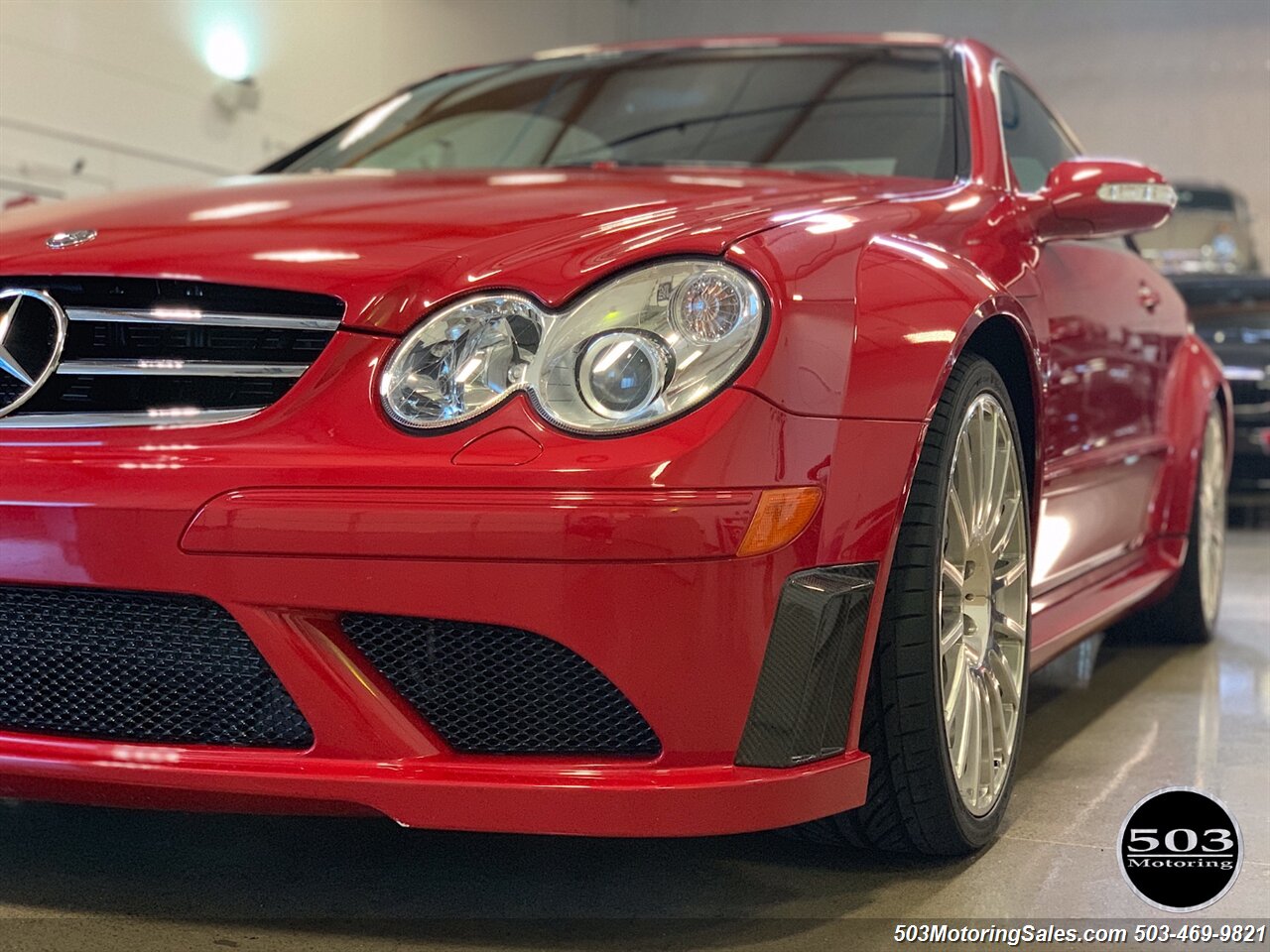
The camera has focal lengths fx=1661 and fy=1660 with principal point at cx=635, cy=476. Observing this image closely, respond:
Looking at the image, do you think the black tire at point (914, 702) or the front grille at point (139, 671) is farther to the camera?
the black tire at point (914, 702)

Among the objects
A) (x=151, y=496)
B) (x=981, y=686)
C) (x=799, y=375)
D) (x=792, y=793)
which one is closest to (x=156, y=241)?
(x=151, y=496)

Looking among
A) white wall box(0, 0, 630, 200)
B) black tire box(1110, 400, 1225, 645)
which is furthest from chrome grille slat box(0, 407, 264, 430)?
A: white wall box(0, 0, 630, 200)

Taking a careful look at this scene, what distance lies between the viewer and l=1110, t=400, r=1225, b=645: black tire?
362cm

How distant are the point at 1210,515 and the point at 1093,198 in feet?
4.91

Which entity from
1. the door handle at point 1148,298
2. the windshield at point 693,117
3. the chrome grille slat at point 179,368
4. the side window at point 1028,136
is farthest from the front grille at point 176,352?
the door handle at point 1148,298

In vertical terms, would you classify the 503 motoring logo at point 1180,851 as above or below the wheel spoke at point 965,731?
below

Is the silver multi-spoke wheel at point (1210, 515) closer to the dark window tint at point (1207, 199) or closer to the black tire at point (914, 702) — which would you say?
the black tire at point (914, 702)

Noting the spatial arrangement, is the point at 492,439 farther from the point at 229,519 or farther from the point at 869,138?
the point at 869,138

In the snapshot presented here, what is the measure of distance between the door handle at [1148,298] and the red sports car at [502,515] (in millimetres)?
1269

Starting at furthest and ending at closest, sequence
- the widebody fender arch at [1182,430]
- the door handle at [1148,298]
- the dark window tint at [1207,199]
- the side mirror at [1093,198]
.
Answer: the dark window tint at [1207,199] → the widebody fender arch at [1182,430] → the door handle at [1148,298] → the side mirror at [1093,198]

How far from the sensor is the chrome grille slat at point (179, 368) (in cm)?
166

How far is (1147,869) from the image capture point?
6.12ft

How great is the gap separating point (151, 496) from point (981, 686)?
1040 mm

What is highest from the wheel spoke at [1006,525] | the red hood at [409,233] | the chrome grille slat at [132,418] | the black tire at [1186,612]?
the red hood at [409,233]
